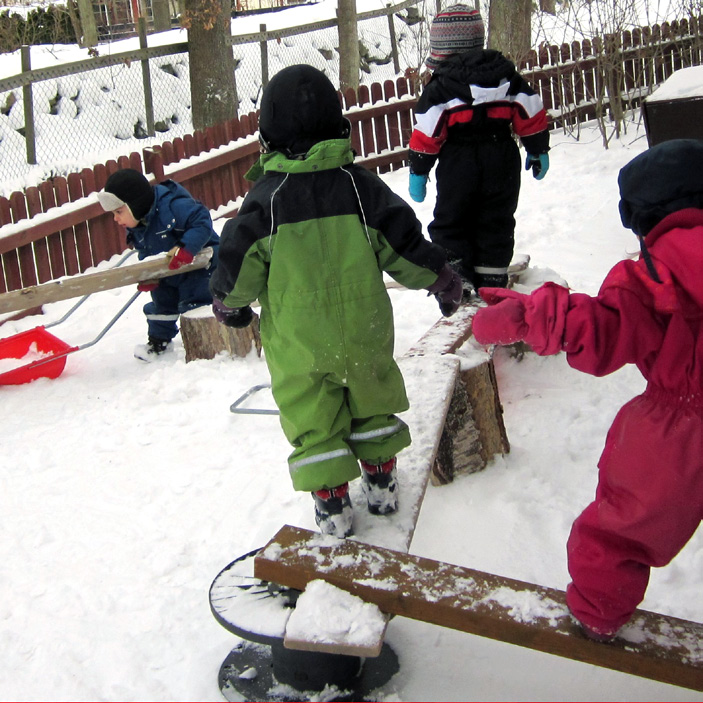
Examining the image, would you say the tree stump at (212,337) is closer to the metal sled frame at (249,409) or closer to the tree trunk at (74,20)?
the metal sled frame at (249,409)

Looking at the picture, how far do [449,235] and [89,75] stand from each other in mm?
12326

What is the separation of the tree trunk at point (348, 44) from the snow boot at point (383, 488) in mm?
12743

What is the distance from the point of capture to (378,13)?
674 inches

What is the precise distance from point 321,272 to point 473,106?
2.05 meters

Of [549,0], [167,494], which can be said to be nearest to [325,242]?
[167,494]

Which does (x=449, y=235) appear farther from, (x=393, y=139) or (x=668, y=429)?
(x=393, y=139)

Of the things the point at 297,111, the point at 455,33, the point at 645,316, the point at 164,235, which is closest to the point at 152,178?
the point at 164,235

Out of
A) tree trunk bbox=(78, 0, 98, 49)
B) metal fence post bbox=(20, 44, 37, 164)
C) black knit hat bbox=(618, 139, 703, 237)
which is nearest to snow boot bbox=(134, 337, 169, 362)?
black knit hat bbox=(618, 139, 703, 237)

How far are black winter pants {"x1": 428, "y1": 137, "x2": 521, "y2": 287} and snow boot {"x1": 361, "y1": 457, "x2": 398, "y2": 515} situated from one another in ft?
6.71

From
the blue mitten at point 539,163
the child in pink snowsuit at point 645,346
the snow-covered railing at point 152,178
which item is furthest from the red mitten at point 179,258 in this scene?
the child in pink snowsuit at point 645,346

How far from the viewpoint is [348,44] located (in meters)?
14.3

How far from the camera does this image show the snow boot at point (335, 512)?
2.46 m

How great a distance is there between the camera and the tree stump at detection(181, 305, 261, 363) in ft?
15.9

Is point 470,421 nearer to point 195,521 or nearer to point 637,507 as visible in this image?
point 195,521
